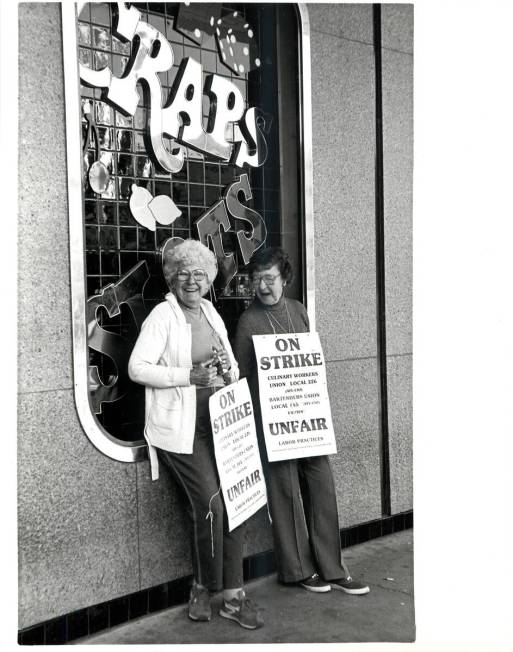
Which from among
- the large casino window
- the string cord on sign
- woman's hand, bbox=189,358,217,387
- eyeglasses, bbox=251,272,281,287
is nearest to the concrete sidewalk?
the large casino window

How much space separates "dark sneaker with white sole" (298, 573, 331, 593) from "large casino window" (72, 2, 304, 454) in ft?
4.38

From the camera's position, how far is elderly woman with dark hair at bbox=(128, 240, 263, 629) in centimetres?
402

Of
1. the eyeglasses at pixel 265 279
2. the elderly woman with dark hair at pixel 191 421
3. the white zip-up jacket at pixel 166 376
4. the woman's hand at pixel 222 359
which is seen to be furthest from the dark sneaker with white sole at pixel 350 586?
the eyeglasses at pixel 265 279

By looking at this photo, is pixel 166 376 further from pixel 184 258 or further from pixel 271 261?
pixel 271 261

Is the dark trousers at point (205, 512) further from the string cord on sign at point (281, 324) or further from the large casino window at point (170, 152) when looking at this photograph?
the string cord on sign at point (281, 324)

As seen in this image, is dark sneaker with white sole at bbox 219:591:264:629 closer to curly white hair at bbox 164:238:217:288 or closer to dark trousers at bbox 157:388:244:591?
dark trousers at bbox 157:388:244:591

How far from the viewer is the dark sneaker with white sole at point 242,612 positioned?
13.3ft

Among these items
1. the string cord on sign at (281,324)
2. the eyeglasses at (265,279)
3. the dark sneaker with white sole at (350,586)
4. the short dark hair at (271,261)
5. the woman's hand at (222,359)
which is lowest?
the dark sneaker with white sole at (350,586)

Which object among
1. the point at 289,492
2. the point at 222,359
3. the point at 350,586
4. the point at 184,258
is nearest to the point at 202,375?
the point at 222,359

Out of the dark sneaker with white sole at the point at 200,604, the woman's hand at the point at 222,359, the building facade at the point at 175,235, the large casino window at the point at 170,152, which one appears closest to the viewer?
the building facade at the point at 175,235

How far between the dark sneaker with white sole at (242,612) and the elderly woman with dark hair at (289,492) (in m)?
0.40

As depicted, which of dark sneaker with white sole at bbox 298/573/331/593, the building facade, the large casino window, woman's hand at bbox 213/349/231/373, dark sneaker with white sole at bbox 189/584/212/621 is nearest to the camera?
the building facade
